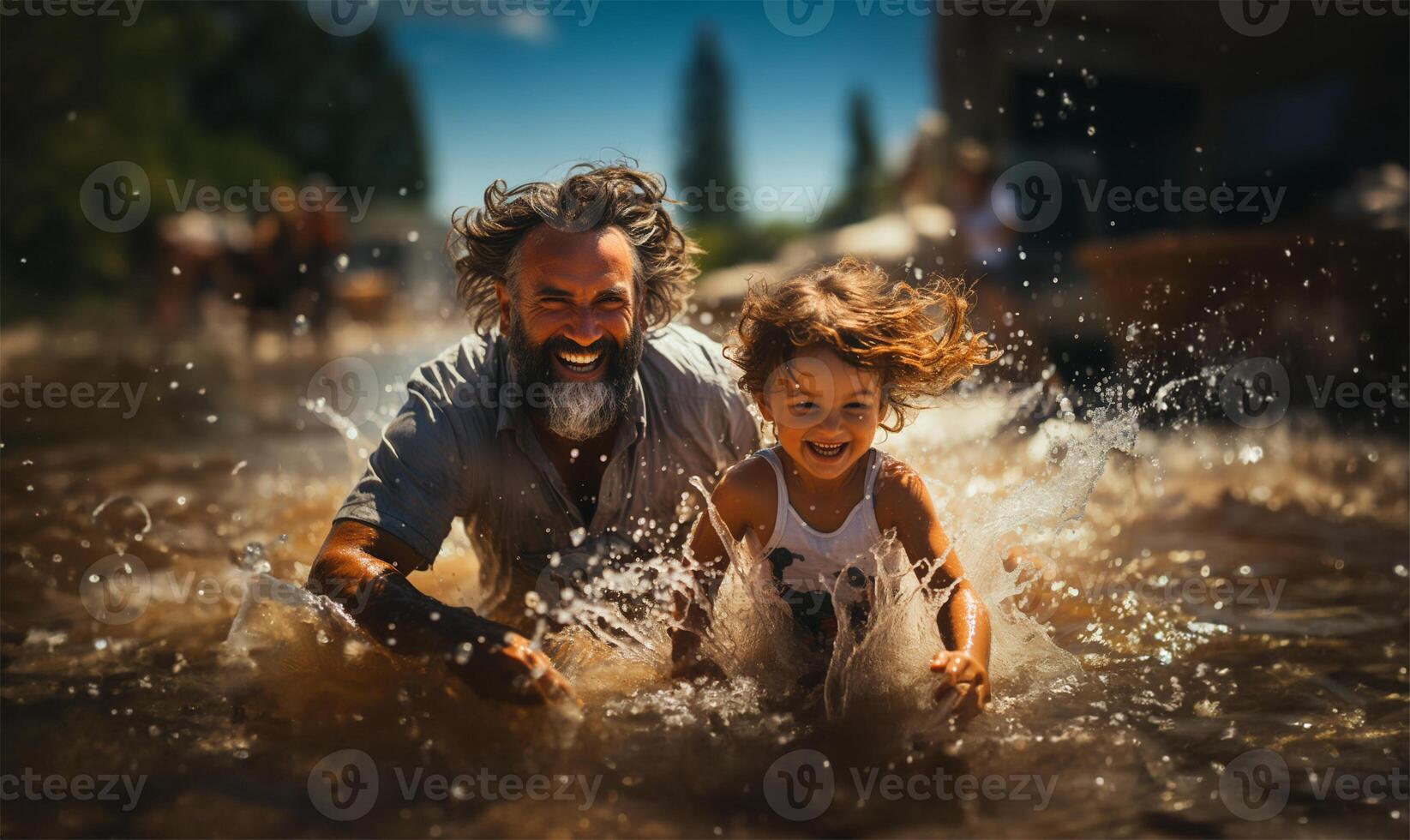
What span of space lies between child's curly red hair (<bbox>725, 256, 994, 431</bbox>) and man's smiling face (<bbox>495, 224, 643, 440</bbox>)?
375 millimetres

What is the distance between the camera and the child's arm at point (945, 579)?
8.91 feet

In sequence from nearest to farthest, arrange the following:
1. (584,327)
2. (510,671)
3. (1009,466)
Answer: (510,671), (584,327), (1009,466)

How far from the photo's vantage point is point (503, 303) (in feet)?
12.1

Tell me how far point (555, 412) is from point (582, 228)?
589 mm

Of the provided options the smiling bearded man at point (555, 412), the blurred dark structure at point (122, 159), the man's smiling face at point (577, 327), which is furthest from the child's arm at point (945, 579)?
the blurred dark structure at point (122, 159)

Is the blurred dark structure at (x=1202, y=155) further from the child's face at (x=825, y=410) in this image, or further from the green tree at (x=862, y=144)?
the green tree at (x=862, y=144)

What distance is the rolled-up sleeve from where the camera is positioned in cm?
331

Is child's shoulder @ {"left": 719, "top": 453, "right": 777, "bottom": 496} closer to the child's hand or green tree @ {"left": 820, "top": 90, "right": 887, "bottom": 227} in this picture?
the child's hand

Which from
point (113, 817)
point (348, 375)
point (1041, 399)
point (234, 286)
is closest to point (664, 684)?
point (113, 817)

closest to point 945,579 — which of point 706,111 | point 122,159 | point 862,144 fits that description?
point 122,159

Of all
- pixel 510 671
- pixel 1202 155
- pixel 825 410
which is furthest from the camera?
pixel 1202 155

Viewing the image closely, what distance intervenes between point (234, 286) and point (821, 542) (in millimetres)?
15766

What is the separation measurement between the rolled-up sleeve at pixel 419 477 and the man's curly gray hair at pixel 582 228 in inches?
17.9

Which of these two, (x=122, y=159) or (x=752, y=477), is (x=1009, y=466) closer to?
(x=752, y=477)
